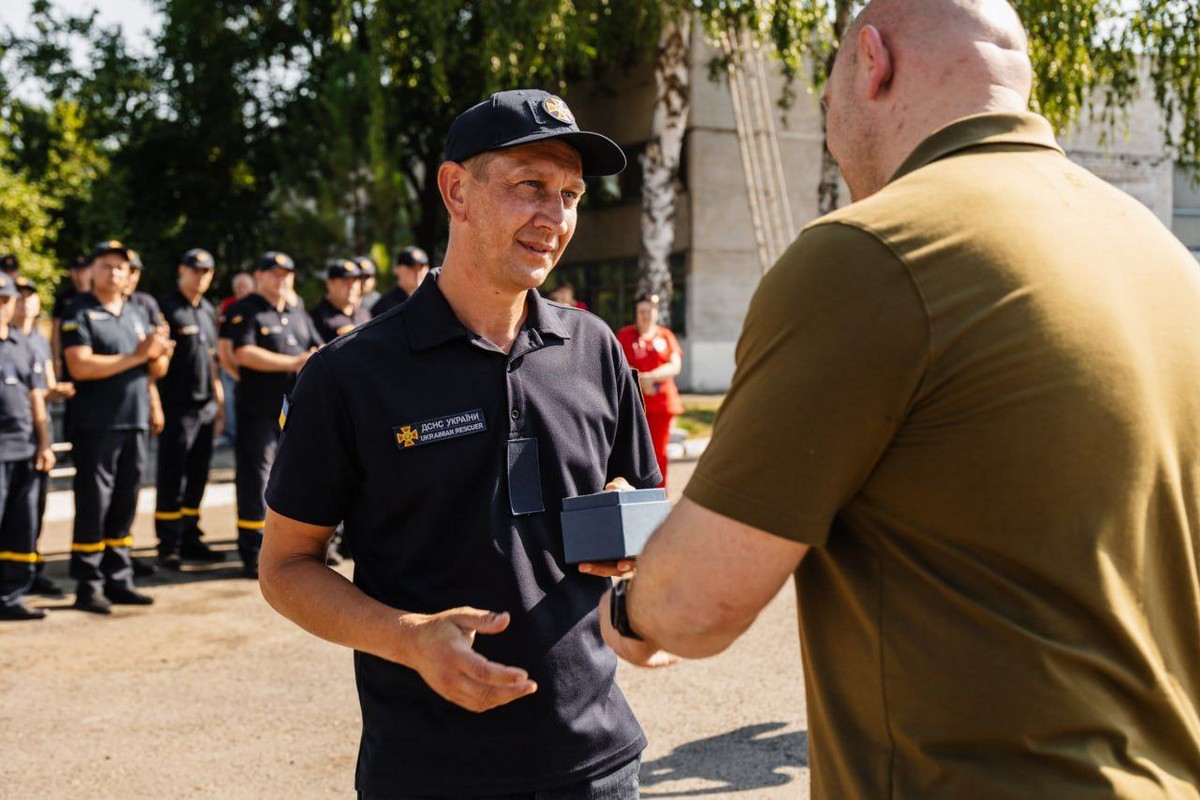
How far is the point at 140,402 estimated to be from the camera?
8.03 meters

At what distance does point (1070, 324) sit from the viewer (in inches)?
55.7

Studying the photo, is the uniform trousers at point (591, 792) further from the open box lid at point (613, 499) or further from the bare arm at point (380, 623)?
the open box lid at point (613, 499)

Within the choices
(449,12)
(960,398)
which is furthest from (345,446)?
(449,12)

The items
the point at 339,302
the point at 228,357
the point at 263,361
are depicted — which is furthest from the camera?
the point at 339,302

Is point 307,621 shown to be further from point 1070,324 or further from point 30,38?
point 30,38

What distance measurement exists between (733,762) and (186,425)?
619cm

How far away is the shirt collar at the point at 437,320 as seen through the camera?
2.41 meters

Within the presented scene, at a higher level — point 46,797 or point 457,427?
point 457,427

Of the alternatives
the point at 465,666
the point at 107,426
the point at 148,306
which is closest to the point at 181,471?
the point at 148,306

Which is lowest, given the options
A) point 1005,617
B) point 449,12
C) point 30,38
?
point 1005,617

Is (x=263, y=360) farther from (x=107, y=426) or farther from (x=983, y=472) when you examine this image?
(x=983, y=472)

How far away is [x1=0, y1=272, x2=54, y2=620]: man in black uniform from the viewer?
7.39 metres

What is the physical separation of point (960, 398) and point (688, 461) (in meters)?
13.3

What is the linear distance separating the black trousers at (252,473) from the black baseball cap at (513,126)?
6744 mm
